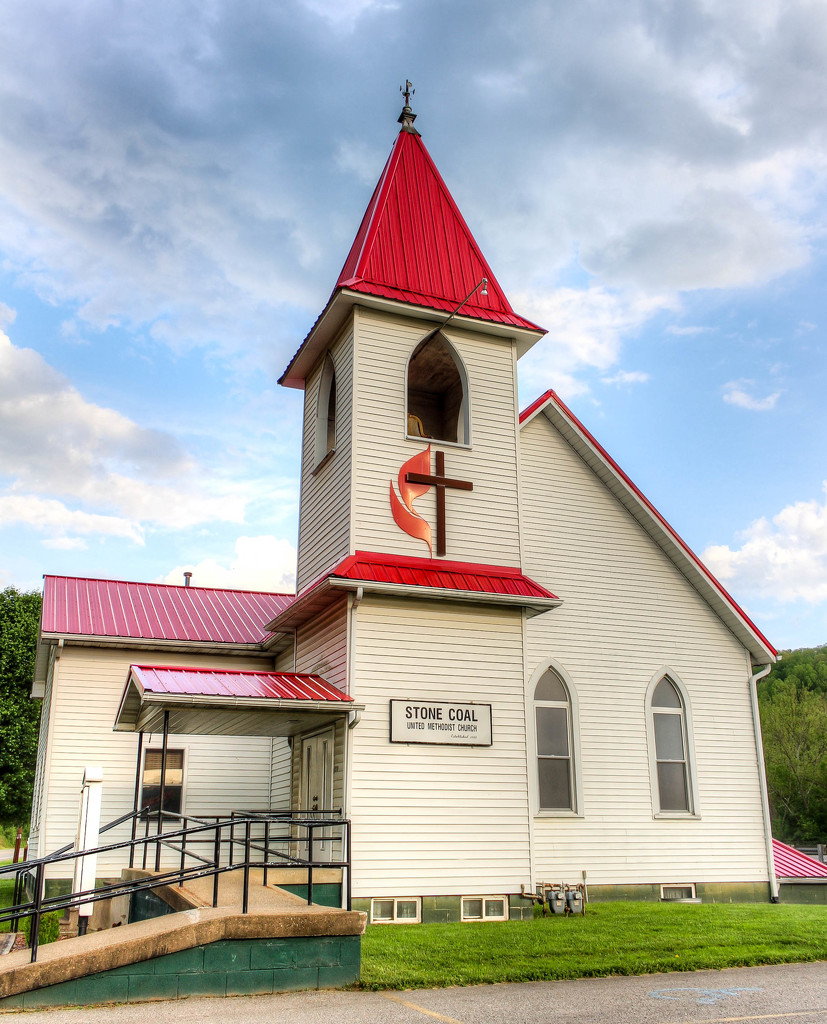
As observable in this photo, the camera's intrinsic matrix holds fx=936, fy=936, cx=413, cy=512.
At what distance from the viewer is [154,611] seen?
19.8 m

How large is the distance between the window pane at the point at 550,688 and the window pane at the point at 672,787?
2.32 meters

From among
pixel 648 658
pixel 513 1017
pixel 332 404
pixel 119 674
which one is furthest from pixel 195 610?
pixel 513 1017

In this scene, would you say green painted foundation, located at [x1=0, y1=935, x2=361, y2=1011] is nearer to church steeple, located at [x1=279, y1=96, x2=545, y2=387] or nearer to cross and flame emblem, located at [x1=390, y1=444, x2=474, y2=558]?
cross and flame emblem, located at [x1=390, y1=444, x2=474, y2=558]

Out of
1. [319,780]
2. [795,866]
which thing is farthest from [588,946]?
[795,866]

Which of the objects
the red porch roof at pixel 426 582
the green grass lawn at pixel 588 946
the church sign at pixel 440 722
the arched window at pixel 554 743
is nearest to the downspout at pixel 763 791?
the green grass lawn at pixel 588 946

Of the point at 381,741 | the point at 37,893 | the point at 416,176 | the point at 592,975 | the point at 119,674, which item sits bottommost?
the point at 592,975

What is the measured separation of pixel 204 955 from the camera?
8344 mm

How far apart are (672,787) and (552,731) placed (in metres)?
2.62

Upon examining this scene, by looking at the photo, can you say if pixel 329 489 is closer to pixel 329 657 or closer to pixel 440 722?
pixel 329 657

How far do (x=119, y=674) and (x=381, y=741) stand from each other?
21.7ft

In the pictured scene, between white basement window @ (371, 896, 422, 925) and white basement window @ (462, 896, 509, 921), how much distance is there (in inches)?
29.8

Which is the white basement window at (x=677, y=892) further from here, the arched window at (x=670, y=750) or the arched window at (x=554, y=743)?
the arched window at (x=554, y=743)

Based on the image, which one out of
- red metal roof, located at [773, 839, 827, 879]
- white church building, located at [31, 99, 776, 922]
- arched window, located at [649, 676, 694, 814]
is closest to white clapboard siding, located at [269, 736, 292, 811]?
white church building, located at [31, 99, 776, 922]

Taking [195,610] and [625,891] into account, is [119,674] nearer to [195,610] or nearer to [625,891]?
[195,610]
